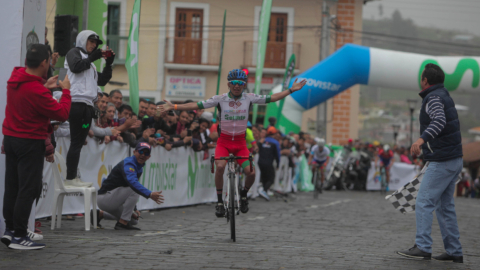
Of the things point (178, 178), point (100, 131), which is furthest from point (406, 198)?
point (178, 178)

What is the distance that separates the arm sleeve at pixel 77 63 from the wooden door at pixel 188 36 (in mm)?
24664

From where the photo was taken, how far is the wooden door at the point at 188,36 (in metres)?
33.0

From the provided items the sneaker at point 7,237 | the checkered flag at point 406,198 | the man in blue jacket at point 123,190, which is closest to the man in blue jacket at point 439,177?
the checkered flag at point 406,198

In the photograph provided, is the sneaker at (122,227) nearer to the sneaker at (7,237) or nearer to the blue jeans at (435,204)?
the sneaker at (7,237)

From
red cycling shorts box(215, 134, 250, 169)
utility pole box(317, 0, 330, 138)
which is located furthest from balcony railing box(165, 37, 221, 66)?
red cycling shorts box(215, 134, 250, 169)

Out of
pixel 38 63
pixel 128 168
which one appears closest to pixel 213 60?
pixel 128 168

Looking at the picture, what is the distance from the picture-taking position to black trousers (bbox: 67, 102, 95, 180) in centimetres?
840

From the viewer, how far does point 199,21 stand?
3372cm

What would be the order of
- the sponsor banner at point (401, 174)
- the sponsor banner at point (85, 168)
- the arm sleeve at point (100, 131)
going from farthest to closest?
the sponsor banner at point (401, 174) < the arm sleeve at point (100, 131) < the sponsor banner at point (85, 168)

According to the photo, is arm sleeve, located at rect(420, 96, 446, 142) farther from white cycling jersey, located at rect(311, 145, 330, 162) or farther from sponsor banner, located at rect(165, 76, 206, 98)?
sponsor banner, located at rect(165, 76, 206, 98)

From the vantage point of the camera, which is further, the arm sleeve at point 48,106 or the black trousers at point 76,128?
the black trousers at point 76,128

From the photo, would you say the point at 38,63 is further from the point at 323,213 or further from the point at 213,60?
the point at 213,60

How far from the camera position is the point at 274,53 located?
33.2 metres

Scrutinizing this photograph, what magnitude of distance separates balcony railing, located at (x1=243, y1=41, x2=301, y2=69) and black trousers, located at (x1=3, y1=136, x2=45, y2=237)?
26792 mm
